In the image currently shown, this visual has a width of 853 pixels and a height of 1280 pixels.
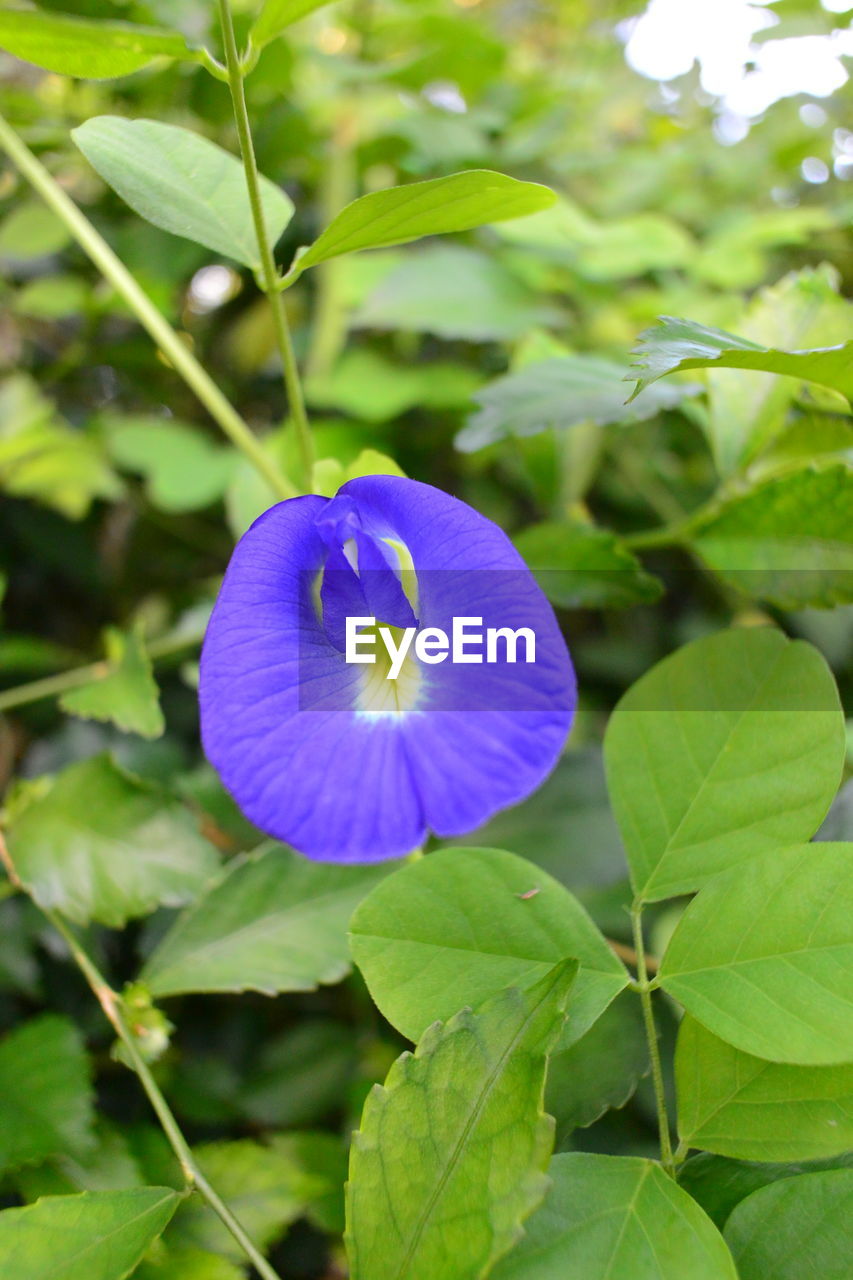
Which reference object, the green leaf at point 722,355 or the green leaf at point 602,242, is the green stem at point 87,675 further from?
the green leaf at point 602,242

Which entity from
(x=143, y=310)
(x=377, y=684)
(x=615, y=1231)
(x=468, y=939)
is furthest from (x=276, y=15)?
(x=615, y=1231)

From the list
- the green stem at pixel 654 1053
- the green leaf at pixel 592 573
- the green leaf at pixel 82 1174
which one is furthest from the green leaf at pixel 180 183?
the green leaf at pixel 82 1174

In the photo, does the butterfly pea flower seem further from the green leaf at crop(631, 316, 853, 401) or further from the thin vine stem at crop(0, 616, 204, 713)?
the thin vine stem at crop(0, 616, 204, 713)

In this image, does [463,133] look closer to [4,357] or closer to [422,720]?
[4,357]

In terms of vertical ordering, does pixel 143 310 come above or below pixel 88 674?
above

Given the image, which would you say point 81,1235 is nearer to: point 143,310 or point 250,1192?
point 250,1192

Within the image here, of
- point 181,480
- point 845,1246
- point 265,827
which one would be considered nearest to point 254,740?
point 265,827

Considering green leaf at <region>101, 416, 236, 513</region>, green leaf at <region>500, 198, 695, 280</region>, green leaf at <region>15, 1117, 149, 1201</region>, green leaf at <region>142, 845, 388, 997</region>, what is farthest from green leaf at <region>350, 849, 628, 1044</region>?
green leaf at <region>500, 198, 695, 280</region>
